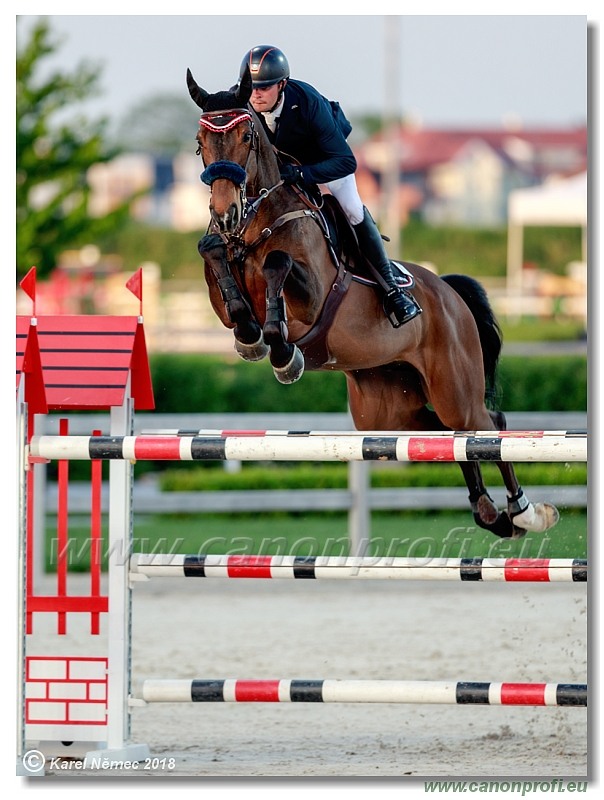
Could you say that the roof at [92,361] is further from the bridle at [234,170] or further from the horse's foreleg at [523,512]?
the horse's foreleg at [523,512]

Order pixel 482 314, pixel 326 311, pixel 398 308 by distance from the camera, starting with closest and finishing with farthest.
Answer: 1. pixel 326 311
2. pixel 398 308
3. pixel 482 314

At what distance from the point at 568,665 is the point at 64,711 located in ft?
8.47

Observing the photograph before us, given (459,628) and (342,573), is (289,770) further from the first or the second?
(459,628)

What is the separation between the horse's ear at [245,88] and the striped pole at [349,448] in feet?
3.39

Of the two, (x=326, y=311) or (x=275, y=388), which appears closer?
(x=326, y=311)

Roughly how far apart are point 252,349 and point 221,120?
0.71m

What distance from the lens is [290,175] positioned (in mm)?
3855

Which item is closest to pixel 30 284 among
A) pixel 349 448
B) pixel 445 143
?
pixel 349 448

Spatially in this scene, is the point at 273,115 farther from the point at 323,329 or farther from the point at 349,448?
the point at 349,448

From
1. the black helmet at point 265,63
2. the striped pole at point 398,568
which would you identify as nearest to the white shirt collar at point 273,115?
the black helmet at point 265,63

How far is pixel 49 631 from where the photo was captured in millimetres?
6125

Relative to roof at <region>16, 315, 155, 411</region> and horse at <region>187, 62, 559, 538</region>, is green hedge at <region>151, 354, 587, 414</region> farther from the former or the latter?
roof at <region>16, 315, 155, 411</region>

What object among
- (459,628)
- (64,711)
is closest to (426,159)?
(459,628)

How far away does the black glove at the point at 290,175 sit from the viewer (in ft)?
12.6
